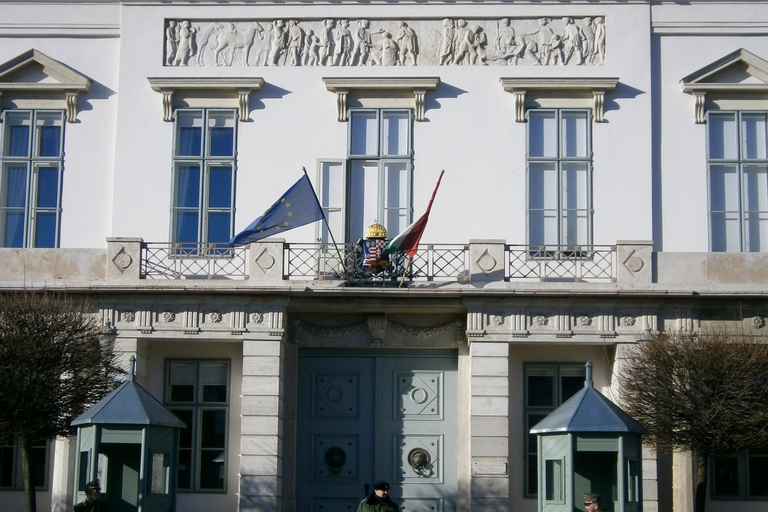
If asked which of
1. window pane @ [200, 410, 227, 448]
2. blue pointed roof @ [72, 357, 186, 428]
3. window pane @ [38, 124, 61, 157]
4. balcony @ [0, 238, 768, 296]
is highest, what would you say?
window pane @ [38, 124, 61, 157]

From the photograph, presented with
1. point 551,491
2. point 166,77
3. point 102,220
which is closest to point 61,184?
point 102,220

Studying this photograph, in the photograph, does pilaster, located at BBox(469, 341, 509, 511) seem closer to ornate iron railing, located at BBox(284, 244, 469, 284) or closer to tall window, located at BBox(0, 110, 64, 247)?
ornate iron railing, located at BBox(284, 244, 469, 284)

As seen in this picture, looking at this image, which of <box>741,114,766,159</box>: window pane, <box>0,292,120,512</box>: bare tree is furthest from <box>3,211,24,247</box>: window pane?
<box>741,114,766,159</box>: window pane

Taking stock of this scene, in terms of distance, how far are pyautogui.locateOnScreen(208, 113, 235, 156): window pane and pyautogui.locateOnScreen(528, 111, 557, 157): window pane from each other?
5428 mm

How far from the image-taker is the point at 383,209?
21.9 meters

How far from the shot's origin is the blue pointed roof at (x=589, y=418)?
14867 millimetres

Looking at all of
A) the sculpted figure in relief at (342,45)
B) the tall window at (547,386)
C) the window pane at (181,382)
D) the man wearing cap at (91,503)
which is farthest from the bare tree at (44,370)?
the tall window at (547,386)

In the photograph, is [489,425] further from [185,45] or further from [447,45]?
[185,45]

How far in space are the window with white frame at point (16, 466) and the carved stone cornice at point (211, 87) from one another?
6.34 meters

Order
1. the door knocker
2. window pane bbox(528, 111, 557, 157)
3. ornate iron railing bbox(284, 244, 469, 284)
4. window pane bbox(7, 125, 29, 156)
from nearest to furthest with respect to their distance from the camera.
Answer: ornate iron railing bbox(284, 244, 469, 284)
the door knocker
window pane bbox(528, 111, 557, 157)
window pane bbox(7, 125, 29, 156)

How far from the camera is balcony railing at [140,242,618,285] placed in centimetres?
2089

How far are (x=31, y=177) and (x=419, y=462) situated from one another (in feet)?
28.6

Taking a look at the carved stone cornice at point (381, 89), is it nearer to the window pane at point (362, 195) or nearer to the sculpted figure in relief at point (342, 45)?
the sculpted figure in relief at point (342, 45)

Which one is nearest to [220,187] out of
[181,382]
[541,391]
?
[181,382]
